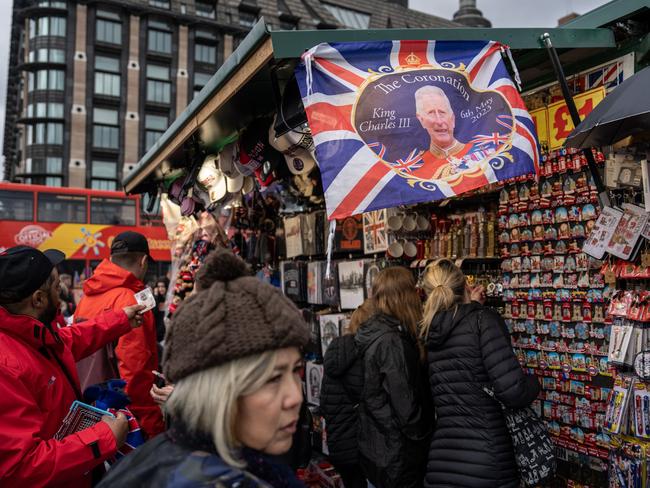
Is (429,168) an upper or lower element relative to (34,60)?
lower

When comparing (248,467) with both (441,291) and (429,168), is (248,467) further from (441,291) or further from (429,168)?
(441,291)

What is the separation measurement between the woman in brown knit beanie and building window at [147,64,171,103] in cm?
3867

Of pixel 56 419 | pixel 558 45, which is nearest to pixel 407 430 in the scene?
pixel 56 419

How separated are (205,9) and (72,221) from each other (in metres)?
30.1

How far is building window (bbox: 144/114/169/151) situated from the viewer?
36531 mm

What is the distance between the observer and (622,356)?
110 inches

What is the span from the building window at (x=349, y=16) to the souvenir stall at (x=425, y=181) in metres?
41.1

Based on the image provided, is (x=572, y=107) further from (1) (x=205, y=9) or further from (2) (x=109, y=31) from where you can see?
(1) (x=205, y=9)

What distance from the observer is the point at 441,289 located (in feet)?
10.00

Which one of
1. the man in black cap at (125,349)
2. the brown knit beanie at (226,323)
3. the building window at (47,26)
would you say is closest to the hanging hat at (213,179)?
the man in black cap at (125,349)

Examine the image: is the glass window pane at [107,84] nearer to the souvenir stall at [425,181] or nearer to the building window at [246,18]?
the building window at [246,18]

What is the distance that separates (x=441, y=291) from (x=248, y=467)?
208 cm

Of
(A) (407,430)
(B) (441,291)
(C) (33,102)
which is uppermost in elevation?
(C) (33,102)

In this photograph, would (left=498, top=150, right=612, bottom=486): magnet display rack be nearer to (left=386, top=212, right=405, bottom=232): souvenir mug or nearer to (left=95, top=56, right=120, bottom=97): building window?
(left=386, top=212, right=405, bottom=232): souvenir mug
